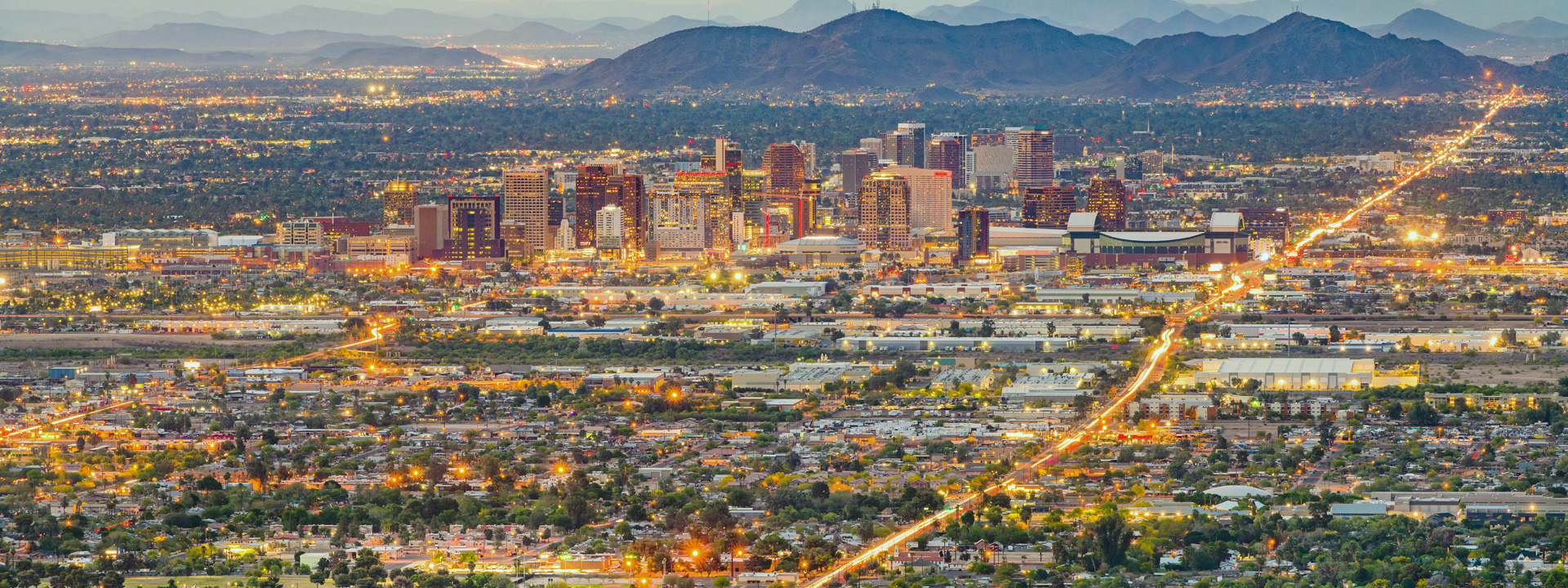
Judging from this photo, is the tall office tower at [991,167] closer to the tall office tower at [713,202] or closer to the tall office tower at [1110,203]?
the tall office tower at [713,202]

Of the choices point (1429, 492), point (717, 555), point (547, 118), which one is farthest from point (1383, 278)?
point (547, 118)

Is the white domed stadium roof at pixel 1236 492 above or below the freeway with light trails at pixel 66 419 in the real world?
above

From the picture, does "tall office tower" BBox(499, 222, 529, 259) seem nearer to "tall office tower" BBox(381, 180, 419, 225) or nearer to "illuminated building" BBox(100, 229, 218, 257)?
"tall office tower" BBox(381, 180, 419, 225)

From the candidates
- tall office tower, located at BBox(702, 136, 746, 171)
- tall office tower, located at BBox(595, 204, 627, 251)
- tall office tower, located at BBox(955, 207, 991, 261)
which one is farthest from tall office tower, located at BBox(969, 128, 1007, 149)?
tall office tower, located at BBox(955, 207, 991, 261)

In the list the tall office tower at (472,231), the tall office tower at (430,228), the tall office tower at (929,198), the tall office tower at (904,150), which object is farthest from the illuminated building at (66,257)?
the tall office tower at (904,150)

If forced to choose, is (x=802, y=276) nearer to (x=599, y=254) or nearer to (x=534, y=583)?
(x=599, y=254)
